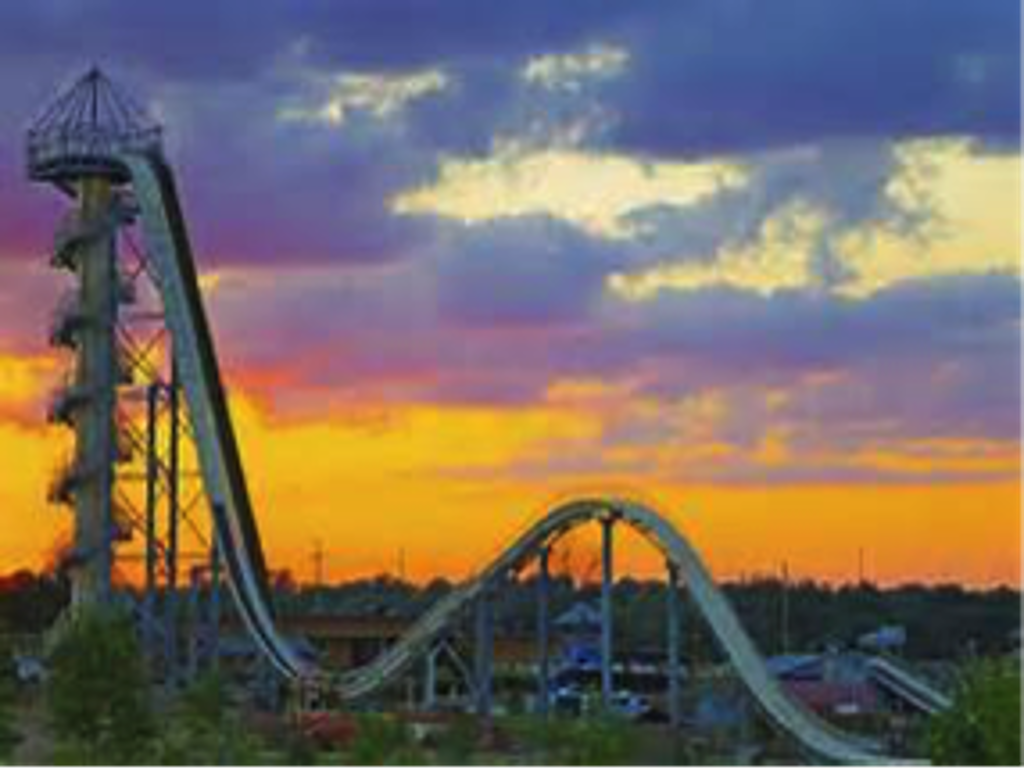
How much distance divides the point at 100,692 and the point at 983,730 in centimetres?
1732

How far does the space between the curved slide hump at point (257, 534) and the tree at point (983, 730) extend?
28.9 feet

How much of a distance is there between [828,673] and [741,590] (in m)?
74.7

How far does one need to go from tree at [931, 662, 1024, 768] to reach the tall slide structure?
921 centimetres

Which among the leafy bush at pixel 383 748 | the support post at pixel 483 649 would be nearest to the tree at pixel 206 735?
the leafy bush at pixel 383 748

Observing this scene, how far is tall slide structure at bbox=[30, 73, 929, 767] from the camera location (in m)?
57.7

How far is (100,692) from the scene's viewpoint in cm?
4716

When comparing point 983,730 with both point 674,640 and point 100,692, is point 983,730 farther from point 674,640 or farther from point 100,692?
point 100,692

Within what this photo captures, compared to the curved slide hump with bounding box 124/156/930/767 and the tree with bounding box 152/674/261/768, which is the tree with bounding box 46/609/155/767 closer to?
the tree with bounding box 152/674/261/768

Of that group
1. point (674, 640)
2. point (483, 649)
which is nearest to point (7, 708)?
point (483, 649)

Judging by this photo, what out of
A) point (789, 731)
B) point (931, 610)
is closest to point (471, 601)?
point (789, 731)

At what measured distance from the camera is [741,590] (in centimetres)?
15262

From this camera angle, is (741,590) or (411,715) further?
(741,590)

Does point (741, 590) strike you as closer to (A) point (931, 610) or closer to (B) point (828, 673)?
(A) point (931, 610)

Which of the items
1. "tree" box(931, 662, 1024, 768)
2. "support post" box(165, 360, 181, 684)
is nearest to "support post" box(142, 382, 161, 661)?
"support post" box(165, 360, 181, 684)
